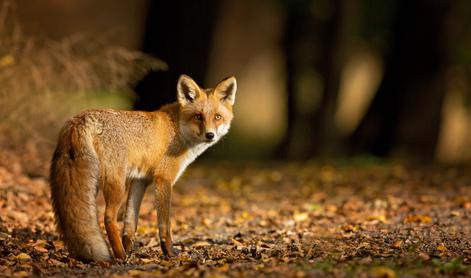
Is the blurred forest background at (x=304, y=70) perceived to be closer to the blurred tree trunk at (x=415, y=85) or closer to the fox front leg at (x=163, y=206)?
the blurred tree trunk at (x=415, y=85)

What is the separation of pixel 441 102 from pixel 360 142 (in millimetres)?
2315

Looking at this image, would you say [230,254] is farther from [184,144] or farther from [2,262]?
[2,262]

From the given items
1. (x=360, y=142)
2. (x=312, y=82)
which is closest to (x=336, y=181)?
(x=360, y=142)

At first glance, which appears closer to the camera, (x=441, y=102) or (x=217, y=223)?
(x=217, y=223)

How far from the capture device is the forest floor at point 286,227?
6.08m

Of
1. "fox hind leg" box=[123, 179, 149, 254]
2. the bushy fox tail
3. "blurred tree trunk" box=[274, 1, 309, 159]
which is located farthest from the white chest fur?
"blurred tree trunk" box=[274, 1, 309, 159]

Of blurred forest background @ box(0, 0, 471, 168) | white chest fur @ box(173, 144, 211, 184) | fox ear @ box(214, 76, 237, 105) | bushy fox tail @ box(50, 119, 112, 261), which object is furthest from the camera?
blurred forest background @ box(0, 0, 471, 168)

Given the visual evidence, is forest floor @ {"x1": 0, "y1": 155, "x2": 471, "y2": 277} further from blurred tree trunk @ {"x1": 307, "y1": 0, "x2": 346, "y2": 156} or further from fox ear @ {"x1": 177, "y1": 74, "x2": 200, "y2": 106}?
blurred tree trunk @ {"x1": 307, "y1": 0, "x2": 346, "y2": 156}

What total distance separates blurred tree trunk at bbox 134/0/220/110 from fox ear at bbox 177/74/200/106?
8.22 metres

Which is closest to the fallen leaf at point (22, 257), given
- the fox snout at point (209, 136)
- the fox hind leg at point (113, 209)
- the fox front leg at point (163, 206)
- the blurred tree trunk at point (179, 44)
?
the fox hind leg at point (113, 209)

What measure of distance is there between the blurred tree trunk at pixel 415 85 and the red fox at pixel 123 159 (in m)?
10.7

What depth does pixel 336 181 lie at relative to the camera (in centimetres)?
1259

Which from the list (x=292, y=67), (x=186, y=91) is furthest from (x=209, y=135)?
(x=292, y=67)

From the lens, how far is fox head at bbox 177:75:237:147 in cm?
741
